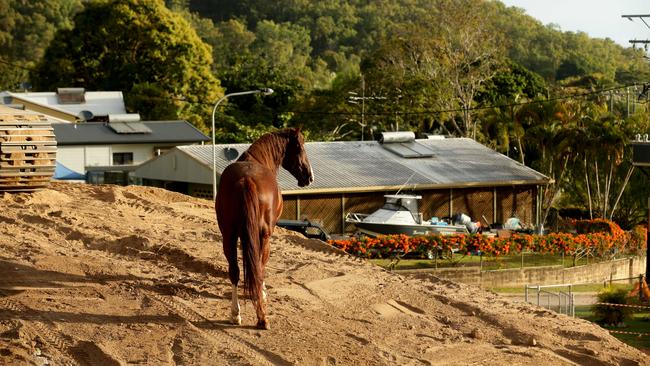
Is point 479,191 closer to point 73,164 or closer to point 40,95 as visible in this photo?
point 73,164

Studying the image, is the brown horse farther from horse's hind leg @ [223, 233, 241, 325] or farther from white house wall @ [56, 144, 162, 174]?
white house wall @ [56, 144, 162, 174]

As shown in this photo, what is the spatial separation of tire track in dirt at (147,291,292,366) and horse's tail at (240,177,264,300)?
0.65 metres

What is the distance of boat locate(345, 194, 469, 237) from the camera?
145 ft

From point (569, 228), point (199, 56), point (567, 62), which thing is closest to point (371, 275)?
point (569, 228)

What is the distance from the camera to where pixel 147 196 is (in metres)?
27.5

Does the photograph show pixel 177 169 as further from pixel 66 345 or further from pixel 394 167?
pixel 66 345

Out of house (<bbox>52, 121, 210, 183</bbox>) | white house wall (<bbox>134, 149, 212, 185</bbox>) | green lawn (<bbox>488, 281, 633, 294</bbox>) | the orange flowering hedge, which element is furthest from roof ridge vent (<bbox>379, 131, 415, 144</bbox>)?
green lawn (<bbox>488, 281, 633, 294</bbox>)

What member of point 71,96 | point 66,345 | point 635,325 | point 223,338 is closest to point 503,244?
point 635,325

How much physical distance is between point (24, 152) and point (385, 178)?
2685 centimetres

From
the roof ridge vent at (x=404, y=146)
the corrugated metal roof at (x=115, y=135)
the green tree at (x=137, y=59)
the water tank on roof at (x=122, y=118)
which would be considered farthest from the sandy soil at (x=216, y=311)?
the green tree at (x=137, y=59)

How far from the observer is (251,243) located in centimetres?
1498

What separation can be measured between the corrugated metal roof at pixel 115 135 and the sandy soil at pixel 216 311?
3634 centimetres

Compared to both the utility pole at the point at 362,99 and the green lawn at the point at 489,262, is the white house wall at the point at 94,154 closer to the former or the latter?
the utility pole at the point at 362,99

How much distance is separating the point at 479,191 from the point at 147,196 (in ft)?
90.2
